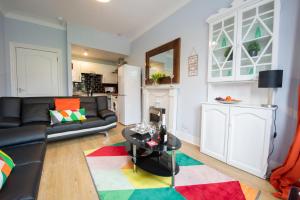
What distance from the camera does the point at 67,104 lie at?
9.42 feet

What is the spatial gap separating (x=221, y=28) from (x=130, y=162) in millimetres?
2420

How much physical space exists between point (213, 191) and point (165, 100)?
2.10 metres

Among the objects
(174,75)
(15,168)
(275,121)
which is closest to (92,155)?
(15,168)

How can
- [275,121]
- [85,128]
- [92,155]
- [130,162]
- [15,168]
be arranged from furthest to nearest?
[85,128]
[92,155]
[130,162]
[275,121]
[15,168]

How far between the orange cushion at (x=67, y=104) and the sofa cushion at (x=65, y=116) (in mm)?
160

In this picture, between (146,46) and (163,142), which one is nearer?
(163,142)

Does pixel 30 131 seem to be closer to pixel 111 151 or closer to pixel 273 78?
pixel 111 151

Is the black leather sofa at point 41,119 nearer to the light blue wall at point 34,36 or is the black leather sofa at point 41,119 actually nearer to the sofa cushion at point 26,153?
the sofa cushion at point 26,153

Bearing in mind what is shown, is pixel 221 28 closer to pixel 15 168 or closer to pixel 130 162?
pixel 130 162

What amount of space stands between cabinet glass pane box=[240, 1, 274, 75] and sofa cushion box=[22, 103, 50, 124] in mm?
3437

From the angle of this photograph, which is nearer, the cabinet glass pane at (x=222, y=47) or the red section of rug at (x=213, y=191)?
the red section of rug at (x=213, y=191)

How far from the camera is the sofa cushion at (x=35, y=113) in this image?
252cm

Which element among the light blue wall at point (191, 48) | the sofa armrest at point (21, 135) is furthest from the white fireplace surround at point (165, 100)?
the sofa armrest at point (21, 135)

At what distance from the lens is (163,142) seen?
1509 millimetres
